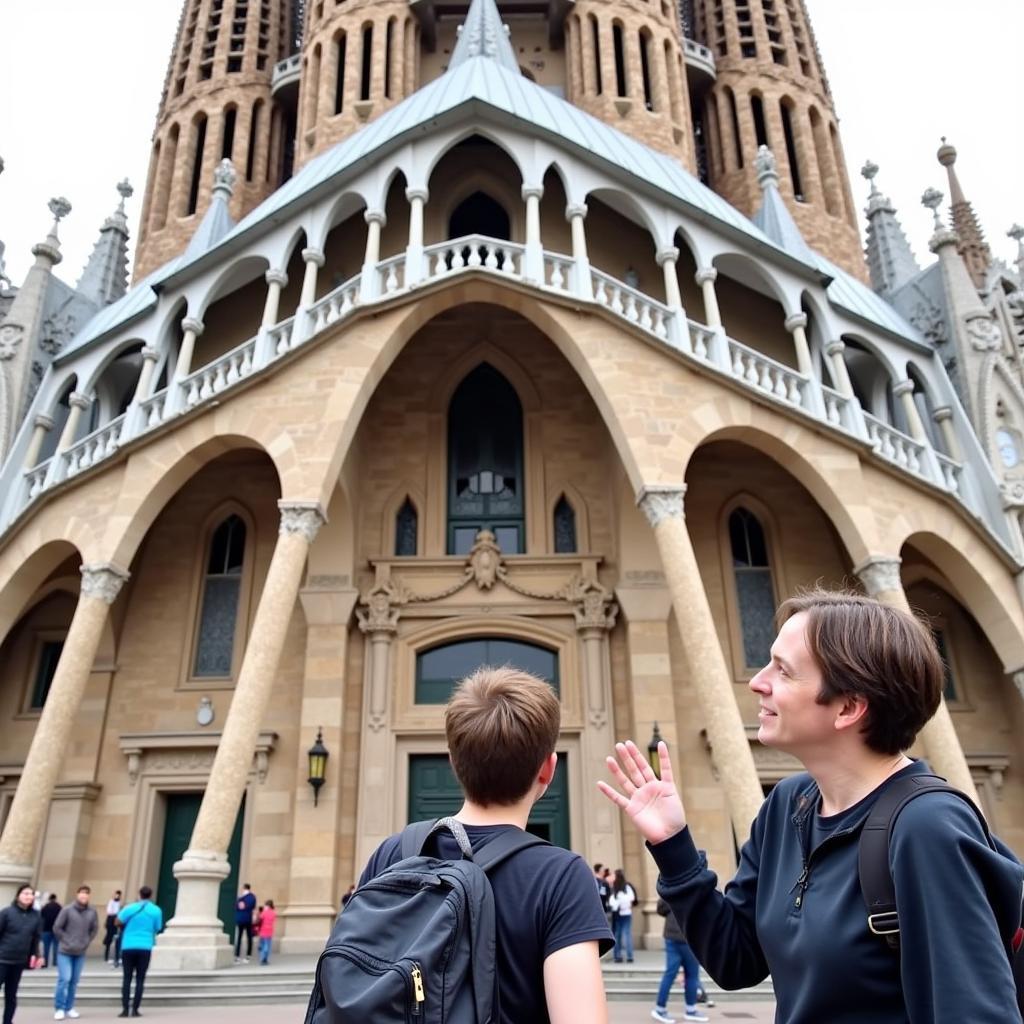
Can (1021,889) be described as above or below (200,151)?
below

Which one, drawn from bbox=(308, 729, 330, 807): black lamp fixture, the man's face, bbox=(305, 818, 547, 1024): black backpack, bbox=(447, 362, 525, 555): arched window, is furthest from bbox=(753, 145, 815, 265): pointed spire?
bbox=(305, 818, 547, 1024): black backpack

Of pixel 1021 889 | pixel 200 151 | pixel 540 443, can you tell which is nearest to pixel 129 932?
pixel 1021 889

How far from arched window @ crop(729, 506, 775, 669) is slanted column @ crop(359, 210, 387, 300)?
7399 mm

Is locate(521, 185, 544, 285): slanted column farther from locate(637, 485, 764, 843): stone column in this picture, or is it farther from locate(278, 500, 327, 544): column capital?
locate(278, 500, 327, 544): column capital

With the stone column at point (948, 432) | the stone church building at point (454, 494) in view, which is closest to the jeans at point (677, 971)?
the stone church building at point (454, 494)

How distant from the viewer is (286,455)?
43.9ft

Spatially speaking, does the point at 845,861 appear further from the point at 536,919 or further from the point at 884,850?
the point at 536,919

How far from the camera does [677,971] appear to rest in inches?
313

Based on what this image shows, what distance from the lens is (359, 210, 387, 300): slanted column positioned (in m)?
14.2

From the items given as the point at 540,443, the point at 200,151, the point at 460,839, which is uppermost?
the point at 200,151

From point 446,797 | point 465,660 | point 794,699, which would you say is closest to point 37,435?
point 465,660

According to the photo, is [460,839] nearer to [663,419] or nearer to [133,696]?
[663,419]

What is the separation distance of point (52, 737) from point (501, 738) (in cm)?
1246

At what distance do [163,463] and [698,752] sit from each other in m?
9.38
